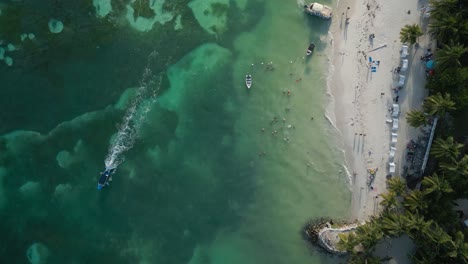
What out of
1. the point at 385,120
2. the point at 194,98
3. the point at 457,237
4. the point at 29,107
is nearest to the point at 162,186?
the point at 194,98

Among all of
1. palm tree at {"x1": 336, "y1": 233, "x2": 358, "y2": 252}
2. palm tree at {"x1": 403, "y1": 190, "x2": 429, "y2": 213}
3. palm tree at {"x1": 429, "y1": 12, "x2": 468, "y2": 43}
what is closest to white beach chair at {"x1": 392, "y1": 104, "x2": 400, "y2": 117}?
palm tree at {"x1": 429, "y1": 12, "x2": 468, "y2": 43}

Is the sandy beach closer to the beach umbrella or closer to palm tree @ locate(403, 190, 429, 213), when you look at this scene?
the beach umbrella

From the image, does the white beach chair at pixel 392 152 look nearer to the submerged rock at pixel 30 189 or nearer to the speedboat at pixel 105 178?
the speedboat at pixel 105 178

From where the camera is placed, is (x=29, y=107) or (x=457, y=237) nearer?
(x=457, y=237)

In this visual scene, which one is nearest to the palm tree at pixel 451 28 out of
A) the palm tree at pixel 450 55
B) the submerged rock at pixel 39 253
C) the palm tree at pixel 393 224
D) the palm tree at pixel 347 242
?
the palm tree at pixel 450 55

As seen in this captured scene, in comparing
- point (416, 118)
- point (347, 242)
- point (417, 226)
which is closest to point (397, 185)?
point (417, 226)

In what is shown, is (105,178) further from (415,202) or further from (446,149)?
(446,149)

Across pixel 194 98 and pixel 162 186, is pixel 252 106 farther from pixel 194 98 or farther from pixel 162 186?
pixel 162 186
